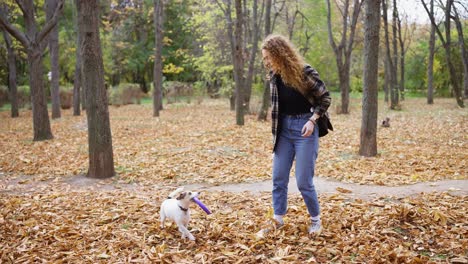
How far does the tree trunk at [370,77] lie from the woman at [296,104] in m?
5.24

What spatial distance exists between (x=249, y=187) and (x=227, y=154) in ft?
10.5

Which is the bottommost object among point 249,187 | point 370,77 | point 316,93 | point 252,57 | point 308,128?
point 249,187

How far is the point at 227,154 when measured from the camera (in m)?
10.0

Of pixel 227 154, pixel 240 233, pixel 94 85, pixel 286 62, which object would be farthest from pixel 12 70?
pixel 286 62

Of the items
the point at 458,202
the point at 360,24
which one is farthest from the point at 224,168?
→ the point at 360,24

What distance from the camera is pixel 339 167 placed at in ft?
26.9

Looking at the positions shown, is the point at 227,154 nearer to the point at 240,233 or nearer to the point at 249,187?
the point at 249,187

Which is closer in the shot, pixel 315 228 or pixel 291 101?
pixel 291 101

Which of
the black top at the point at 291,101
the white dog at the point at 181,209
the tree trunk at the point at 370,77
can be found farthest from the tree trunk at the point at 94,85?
the tree trunk at the point at 370,77

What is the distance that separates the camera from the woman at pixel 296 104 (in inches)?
156

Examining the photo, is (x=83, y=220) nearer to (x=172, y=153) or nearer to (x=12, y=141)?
(x=172, y=153)

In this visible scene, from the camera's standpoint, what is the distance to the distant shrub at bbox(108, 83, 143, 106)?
29.4m

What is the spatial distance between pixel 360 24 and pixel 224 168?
26.0 meters

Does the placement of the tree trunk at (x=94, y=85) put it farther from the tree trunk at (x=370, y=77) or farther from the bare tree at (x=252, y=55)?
the bare tree at (x=252, y=55)
